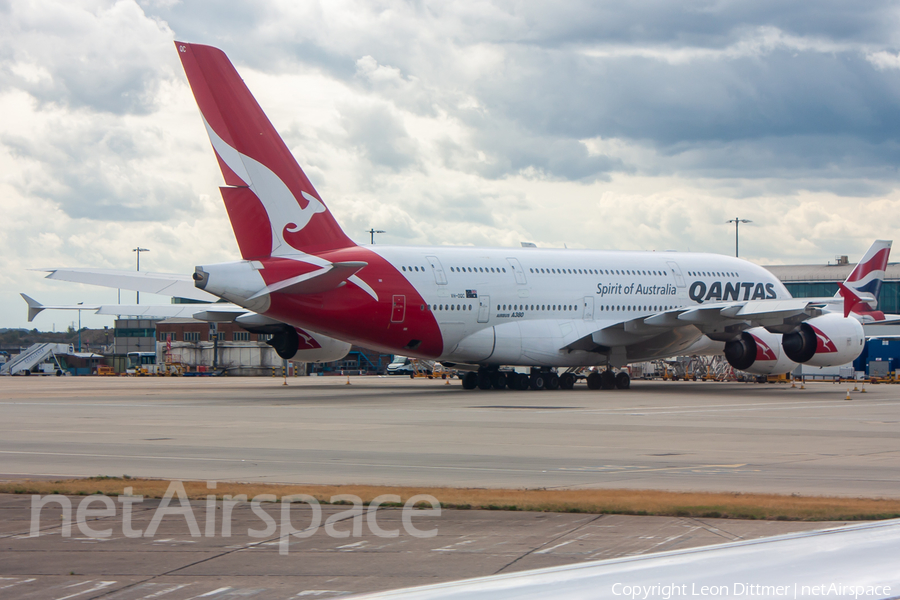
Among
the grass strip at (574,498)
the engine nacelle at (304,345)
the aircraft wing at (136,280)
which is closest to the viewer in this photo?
the grass strip at (574,498)

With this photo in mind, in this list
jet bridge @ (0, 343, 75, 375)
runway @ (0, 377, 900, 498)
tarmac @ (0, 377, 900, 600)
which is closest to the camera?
tarmac @ (0, 377, 900, 600)

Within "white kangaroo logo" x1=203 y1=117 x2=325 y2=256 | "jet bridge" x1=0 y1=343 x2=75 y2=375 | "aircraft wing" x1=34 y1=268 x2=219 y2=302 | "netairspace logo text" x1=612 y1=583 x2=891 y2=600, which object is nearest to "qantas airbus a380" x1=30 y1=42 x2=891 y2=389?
"white kangaroo logo" x1=203 y1=117 x2=325 y2=256

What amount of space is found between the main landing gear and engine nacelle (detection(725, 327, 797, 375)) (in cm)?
430

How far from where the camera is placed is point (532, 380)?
37125 mm

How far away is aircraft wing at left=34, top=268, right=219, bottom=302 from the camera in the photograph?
28291 millimetres

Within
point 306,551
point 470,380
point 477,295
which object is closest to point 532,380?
point 470,380

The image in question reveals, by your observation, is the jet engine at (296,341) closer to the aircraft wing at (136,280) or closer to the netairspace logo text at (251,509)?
the aircraft wing at (136,280)

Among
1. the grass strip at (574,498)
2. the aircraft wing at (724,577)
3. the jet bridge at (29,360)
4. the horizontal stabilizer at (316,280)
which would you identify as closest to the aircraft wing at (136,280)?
the horizontal stabilizer at (316,280)

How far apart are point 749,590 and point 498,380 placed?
113ft

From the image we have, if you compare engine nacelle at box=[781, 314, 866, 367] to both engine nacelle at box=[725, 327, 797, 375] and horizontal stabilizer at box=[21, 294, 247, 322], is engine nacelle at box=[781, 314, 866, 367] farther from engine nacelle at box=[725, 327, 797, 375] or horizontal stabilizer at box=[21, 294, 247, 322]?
horizontal stabilizer at box=[21, 294, 247, 322]

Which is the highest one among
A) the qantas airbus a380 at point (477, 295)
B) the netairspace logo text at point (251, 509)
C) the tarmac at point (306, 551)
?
the qantas airbus a380 at point (477, 295)

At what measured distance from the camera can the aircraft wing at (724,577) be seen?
277cm

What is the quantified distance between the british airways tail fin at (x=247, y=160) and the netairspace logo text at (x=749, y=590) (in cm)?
2794

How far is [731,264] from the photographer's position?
41.2 m
